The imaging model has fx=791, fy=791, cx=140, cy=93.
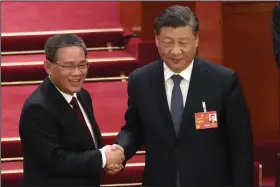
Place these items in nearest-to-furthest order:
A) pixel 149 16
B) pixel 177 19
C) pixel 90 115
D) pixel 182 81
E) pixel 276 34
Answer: pixel 177 19 < pixel 182 81 < pixel 90 115 < pixel 276 34 < pixel 149 16

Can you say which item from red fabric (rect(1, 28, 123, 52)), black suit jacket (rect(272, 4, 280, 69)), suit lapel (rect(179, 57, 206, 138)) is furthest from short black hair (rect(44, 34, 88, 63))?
red fabric (rect(1, 28, 123, 52))

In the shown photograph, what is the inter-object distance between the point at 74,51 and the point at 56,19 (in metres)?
2.77

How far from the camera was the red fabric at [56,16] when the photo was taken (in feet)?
17.5

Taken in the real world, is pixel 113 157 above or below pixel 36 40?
below

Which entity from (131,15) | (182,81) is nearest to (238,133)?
(182,81)

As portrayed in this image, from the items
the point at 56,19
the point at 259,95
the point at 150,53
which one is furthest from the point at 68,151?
the point at 56,19

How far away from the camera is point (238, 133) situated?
8.75 feet

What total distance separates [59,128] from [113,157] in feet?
0.77

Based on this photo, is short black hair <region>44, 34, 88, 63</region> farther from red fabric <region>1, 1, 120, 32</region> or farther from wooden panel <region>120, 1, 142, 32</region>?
red fabric <region>1, 1, 120, 32</region>

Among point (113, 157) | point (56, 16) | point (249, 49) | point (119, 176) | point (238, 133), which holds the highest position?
point (56, 16)

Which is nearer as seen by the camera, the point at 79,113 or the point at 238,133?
the point at 238,133

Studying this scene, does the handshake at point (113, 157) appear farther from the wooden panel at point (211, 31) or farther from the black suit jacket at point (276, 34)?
the wooden panel at point (211, 31)

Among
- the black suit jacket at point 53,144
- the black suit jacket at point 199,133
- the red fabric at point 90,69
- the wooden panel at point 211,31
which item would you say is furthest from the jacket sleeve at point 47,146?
the red fabric at point 90,69

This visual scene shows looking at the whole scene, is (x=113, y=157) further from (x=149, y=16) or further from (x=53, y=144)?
(x=149, y=16)
